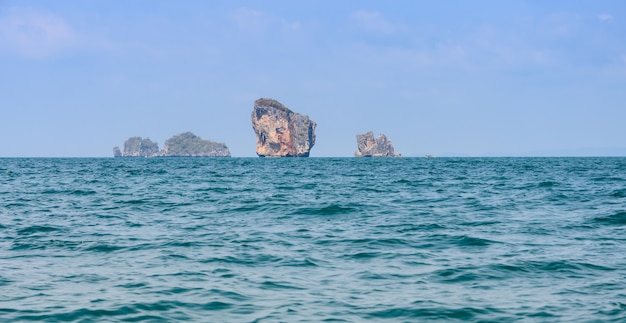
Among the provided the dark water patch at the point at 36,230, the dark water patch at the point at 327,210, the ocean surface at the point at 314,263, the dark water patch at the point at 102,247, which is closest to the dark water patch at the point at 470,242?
the ocean surface at the point at 314,263

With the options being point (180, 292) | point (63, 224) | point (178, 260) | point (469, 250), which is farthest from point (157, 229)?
point (469, 250)

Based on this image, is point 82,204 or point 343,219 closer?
point 343,219

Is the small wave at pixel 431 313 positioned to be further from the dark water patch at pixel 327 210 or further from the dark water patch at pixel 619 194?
the dark water patch at pixel 619 194

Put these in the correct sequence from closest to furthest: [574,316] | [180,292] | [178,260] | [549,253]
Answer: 1. [574,316]
2. [180,292]
3. [178,260]
4. [549,253]

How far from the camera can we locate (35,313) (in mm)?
10375

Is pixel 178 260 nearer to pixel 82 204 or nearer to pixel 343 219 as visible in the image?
pixel 343 219

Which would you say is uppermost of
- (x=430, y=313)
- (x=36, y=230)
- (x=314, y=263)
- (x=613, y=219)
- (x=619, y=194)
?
(x=619, y=194)

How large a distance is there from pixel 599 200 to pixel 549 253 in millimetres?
17033

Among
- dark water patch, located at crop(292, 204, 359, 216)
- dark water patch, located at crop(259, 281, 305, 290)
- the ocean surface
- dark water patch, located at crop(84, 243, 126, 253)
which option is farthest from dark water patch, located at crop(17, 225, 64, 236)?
dark water patch, located at crop(259, 281, 305, 290)

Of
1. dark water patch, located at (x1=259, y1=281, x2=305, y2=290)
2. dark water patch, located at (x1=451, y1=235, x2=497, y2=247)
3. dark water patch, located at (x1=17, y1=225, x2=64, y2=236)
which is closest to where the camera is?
dark water patch, located at (x1=259, y1=281, x2=305, y2=290)

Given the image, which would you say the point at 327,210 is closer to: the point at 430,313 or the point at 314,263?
the point at 314,263

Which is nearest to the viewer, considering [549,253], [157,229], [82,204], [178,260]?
[178,260]

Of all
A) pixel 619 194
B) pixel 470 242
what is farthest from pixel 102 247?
pixel 619 194

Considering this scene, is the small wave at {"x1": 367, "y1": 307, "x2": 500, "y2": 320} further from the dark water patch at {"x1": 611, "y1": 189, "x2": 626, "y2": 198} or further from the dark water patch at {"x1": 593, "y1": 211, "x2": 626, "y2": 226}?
the dark water patch at {"x1": 611, "y1": 189, "x2": 626, "y2": 198}
